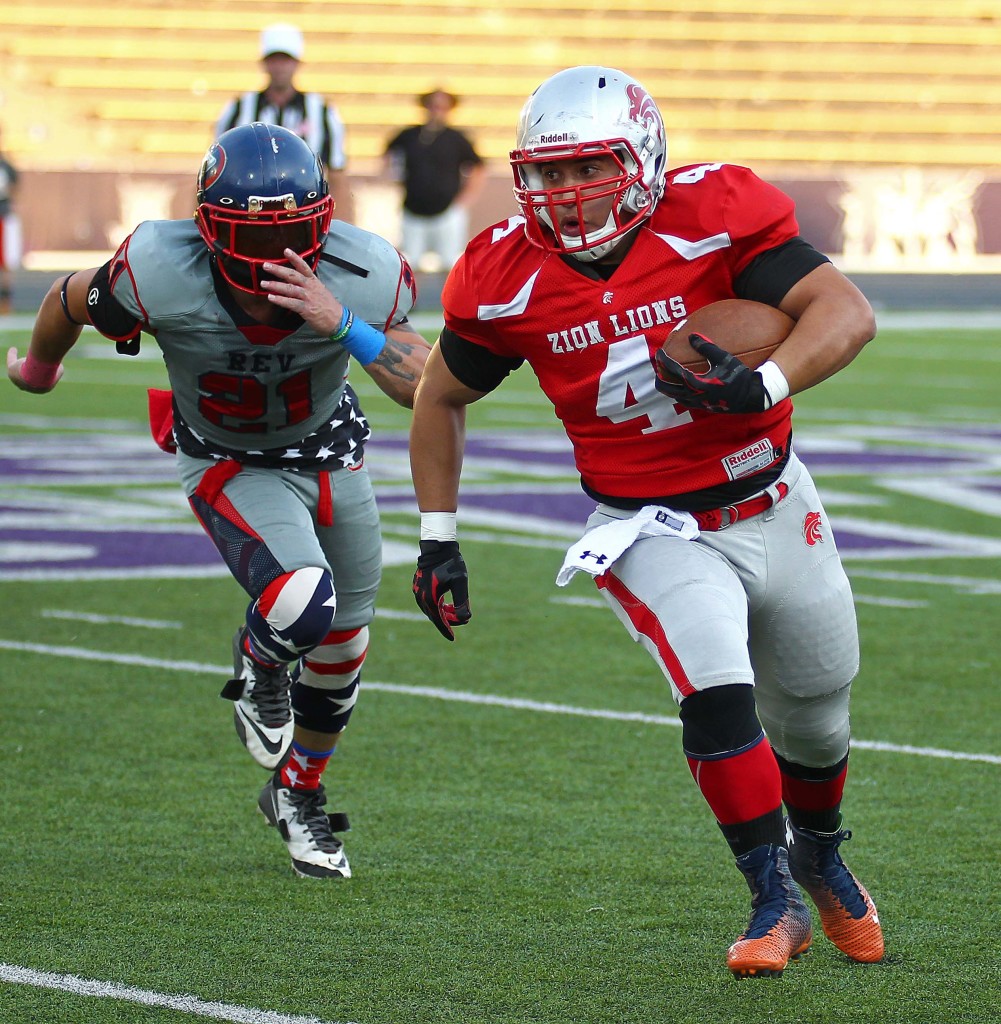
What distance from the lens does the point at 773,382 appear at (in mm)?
3420

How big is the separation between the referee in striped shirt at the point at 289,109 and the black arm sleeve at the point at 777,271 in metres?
6.68

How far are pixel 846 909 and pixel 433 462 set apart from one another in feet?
3.95

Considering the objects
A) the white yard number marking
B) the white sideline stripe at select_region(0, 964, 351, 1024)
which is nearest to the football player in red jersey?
the white yard number marking

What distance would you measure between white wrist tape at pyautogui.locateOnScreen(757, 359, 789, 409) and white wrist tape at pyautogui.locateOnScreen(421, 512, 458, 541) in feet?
2.58

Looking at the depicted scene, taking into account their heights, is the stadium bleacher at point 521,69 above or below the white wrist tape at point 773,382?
below

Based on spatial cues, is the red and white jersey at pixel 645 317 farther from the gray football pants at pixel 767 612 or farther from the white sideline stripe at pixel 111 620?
A: the white sideline stripe at pixel 111 620

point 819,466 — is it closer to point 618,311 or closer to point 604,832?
point 604,832

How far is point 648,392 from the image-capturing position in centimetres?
369

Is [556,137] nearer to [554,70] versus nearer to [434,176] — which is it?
[434,176]

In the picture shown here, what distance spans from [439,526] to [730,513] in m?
0.61

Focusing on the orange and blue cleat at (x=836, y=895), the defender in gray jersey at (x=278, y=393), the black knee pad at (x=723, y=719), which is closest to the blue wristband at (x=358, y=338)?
the defender in gray jersey at (x=278, y=393)

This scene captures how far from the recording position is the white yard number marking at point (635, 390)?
367cm

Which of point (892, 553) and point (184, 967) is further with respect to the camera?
point (892, 553)

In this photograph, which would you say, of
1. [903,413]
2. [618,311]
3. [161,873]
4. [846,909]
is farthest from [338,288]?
[903,413]
